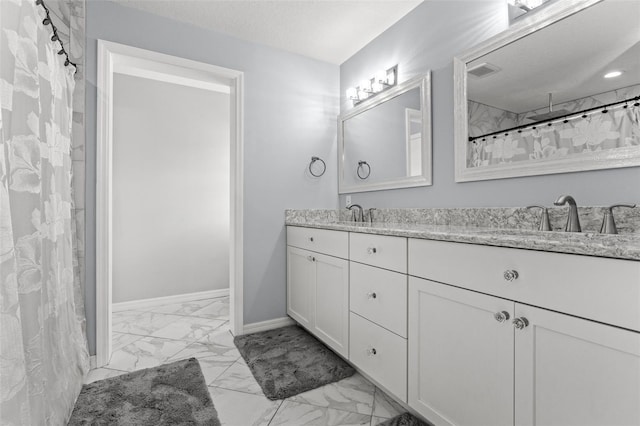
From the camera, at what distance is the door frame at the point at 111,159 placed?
199 cm

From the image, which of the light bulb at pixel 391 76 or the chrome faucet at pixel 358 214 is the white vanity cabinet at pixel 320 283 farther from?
the light bulb at pixel 391 76

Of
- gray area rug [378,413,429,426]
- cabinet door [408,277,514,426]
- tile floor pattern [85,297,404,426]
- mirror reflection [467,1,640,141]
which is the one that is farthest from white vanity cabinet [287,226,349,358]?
mirror reflection [467,1,640,141]

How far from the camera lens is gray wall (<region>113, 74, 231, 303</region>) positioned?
302cm

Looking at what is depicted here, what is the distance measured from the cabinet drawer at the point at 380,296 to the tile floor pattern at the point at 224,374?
0.42 m

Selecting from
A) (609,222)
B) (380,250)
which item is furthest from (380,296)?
(609,222)

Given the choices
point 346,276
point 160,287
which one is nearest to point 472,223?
point 346,276

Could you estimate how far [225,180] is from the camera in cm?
354

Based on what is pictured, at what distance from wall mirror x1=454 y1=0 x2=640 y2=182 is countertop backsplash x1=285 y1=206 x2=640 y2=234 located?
0.18 m

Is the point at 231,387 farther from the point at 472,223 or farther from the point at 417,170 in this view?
the point at 417,170

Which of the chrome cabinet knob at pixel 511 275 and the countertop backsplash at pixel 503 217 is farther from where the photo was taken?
the countertop backsplash at pixel 503 217

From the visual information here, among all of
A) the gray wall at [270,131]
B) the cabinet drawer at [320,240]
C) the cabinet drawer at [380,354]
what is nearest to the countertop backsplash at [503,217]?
the cabinet drawer at [320,240]

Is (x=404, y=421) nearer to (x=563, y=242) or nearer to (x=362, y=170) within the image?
(x=563, y=242)

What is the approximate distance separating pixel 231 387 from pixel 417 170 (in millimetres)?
1775

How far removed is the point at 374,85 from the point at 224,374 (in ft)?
7.63
